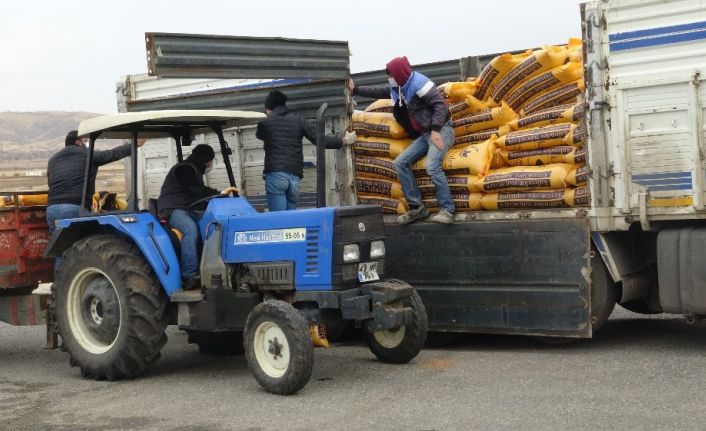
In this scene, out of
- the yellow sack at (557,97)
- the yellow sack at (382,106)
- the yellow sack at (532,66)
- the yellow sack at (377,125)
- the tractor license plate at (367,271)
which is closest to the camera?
the tractor license plate at (367,271)

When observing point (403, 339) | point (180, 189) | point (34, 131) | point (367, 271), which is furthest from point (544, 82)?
point (34, 131)

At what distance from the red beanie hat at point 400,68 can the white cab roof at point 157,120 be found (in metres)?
1.32

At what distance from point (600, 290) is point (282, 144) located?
335 centimetres

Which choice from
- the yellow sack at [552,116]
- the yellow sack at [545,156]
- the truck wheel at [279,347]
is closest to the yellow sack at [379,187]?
the yellow sack at [545,156]

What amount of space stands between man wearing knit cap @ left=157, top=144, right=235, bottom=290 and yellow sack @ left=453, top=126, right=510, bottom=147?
7.69ft

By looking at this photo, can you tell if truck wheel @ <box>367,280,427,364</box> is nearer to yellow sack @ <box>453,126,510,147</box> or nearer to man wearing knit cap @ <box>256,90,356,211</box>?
yellow sack @ <box>453,126,510,147</box>

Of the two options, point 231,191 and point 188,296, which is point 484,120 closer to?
point 231,191

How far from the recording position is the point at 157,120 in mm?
8867

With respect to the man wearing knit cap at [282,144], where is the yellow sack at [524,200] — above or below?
below

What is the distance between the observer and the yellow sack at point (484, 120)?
9.55m

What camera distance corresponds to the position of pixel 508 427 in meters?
6.30

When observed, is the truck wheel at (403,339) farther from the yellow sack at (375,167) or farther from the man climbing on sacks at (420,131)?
the yellow sack at (375,167)

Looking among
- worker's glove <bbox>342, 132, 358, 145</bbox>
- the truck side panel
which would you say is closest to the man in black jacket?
worker's glove <bbox>342, 132, 358, 145</bbox>

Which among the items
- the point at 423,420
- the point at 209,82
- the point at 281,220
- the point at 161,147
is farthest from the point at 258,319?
the point at 209,82
